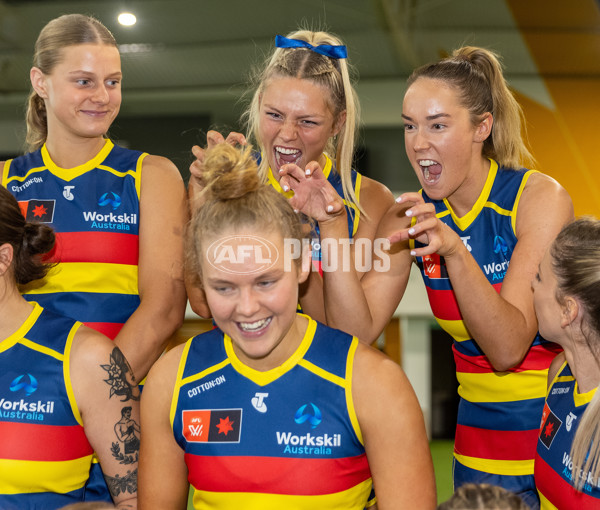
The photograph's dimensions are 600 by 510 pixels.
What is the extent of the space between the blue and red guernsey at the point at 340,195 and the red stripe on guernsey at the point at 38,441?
74cm

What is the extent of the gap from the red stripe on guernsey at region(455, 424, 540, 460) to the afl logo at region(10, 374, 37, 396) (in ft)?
3.67

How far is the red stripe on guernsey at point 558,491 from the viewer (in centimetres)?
142

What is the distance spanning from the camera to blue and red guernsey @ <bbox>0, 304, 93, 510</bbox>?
63.0 inches

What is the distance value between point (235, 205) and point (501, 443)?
3.22 feet

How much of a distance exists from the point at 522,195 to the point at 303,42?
28.2 inches

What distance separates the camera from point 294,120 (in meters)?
2.04

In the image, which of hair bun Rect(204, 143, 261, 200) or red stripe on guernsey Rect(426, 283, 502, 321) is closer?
hair bun Rect(204, 143, 261, 200)

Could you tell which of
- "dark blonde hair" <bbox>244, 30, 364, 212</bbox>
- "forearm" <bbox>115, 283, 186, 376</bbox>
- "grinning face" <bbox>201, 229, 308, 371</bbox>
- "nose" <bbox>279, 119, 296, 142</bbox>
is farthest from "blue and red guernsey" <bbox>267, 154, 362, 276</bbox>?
"grinning face" <bbox>201, 229, 308, 371</bbox>

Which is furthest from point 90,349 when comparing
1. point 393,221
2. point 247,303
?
point 393,221

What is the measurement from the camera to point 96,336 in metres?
1.67

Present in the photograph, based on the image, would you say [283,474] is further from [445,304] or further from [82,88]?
[82,88]

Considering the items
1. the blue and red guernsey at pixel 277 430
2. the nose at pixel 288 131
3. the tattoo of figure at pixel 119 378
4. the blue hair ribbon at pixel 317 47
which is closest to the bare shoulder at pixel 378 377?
the blue and red guernsey at pixel 277 430

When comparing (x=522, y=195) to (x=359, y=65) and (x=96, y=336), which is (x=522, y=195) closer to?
(x=96, y=336)

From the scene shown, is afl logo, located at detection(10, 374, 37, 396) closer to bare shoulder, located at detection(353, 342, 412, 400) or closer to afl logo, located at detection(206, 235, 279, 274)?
afl logo, located at detection(206, 235, 279, 274)
